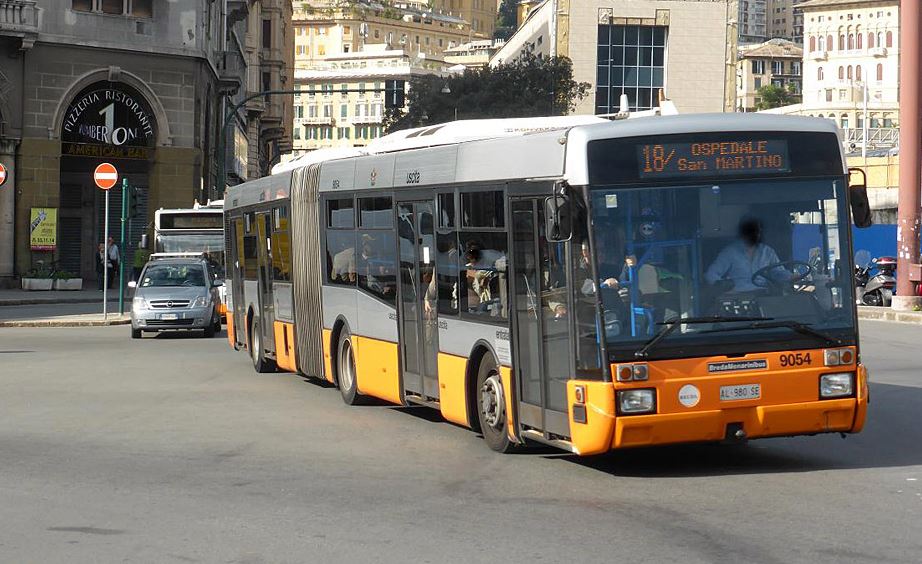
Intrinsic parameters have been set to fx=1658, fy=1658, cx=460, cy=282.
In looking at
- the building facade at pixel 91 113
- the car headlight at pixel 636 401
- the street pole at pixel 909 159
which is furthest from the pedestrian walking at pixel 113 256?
the car headlight at pixel 636 401

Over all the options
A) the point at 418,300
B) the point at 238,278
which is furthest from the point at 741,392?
the point at 238,278

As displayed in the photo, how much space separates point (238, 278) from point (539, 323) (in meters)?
11.9

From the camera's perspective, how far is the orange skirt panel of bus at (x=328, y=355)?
57.6 feet

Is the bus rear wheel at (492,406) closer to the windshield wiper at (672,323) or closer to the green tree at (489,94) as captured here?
the windshield wiper at (672,323)

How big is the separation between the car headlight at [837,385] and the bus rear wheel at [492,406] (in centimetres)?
239

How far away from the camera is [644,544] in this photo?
859cm

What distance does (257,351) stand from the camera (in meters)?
21.5

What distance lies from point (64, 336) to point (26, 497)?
19.8 meters

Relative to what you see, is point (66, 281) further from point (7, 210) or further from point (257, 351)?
point (257, 351)

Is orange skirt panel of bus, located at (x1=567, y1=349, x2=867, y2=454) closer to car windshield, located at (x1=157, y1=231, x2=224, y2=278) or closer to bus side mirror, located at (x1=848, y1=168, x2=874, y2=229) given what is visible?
bus side mirror, located at (x1=848, y1=168, x2=874, y2=229)

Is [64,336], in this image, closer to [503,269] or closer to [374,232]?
[374,232]

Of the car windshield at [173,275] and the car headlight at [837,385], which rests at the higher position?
the car windshield at [173,275]

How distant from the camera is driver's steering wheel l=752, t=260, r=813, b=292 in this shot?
1103 centimetres

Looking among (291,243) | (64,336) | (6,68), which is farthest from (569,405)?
(6,68)
